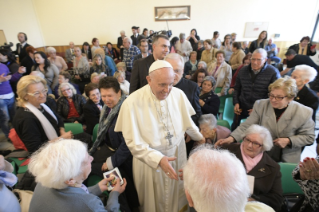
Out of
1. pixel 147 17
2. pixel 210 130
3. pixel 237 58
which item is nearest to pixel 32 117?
pixel 210 130

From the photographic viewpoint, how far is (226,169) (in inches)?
31.7

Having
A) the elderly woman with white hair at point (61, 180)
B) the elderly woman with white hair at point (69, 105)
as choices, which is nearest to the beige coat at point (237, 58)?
the elderly woman with white hair at point (69, 105)

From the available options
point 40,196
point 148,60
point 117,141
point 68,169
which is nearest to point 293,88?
point 148,60

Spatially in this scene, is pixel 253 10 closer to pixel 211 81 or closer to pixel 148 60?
pixel 211 81

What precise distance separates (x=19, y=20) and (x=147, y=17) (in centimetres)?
645

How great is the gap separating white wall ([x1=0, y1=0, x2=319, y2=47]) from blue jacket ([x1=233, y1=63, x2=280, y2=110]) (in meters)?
8.09

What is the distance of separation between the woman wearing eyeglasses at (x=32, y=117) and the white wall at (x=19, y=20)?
7.56 metres

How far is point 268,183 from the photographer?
157 centimetres

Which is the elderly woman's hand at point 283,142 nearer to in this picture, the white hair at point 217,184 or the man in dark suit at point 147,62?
the white hair at point 217,184

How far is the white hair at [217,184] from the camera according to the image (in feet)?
2.48

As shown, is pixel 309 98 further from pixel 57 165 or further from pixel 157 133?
pixel 57 165

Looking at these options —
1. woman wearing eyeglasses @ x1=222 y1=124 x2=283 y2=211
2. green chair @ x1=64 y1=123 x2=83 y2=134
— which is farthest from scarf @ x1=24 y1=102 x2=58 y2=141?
woman wearing eyeglasses @ x1=222 y1=124 x2=283 y2=211

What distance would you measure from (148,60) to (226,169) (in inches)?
77.8

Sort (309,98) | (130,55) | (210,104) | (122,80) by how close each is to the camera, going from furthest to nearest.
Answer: (130,55), (122,80), (210,104), (309,98)
